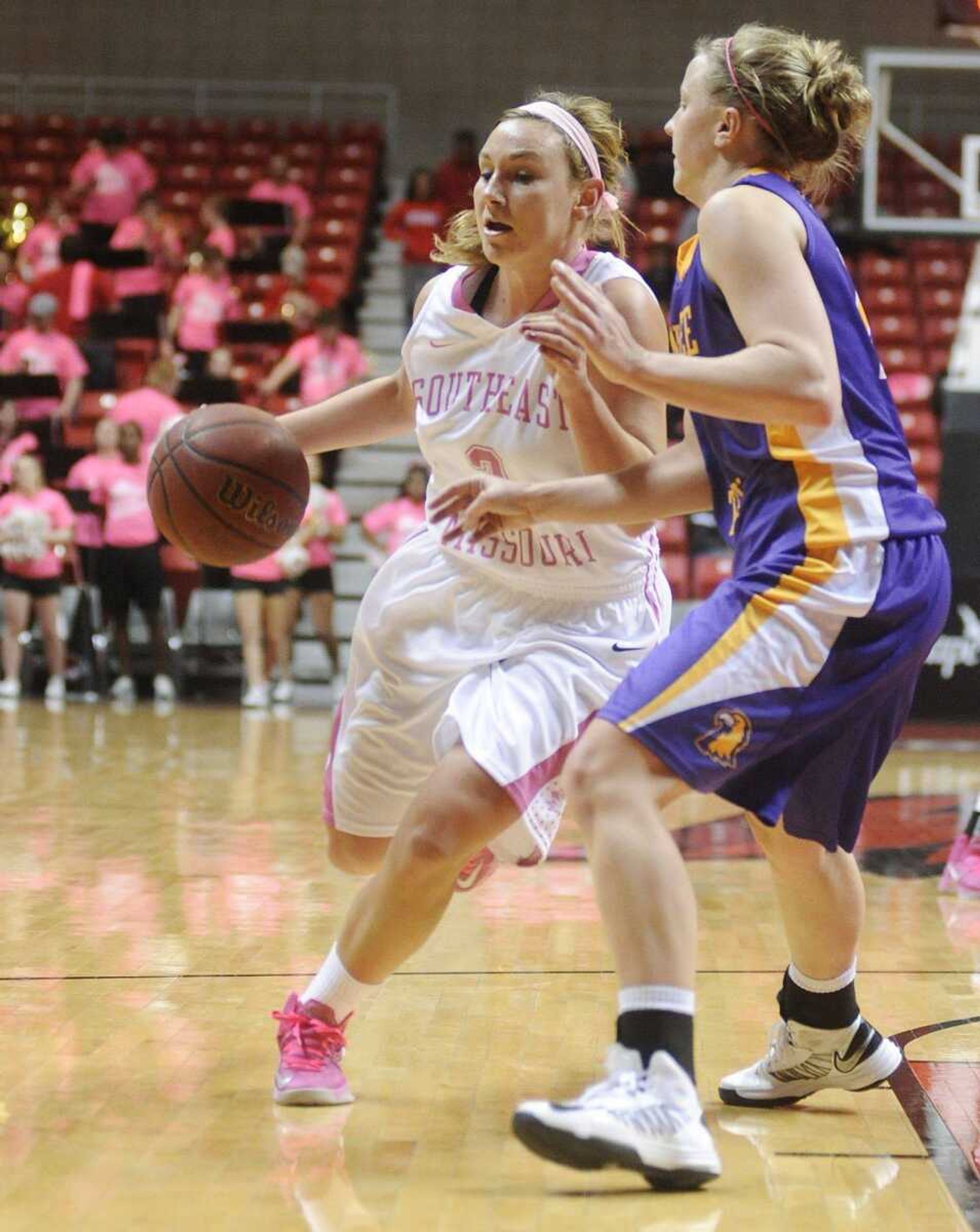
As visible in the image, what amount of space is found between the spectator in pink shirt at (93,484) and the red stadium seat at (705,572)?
387 centimetres

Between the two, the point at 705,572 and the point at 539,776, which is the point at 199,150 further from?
the point at 539,776

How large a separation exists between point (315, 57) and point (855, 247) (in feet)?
19.7

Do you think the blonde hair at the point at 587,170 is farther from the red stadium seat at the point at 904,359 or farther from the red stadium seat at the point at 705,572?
the red stadium seat at the point at 904,359

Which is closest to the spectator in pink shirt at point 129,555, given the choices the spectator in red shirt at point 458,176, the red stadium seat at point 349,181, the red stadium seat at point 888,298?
the spectator in red shirt at point 458,176

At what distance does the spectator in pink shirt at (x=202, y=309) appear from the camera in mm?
13141

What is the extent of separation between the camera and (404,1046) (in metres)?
3.55

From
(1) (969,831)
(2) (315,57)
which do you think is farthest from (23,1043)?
(2) (315,57)

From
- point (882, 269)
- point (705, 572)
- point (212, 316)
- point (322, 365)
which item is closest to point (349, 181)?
point (212, 316)

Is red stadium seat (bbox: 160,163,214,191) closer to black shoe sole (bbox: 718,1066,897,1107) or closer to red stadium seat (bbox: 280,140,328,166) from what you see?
red stadium seat (bbox: 280,140,328,166)

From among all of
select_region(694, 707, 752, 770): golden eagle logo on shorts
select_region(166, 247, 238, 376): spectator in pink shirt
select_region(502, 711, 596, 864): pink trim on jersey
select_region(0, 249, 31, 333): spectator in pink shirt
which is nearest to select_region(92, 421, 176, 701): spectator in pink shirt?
select_region(166, 247, 238, 376): spectator in pink shirt

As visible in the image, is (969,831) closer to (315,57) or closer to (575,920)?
(575,920)

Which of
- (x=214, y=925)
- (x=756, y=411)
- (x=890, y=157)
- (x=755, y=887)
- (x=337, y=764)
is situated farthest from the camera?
(x=890, y=157)

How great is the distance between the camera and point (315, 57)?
17281 millimetres

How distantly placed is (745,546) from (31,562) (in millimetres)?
9033
